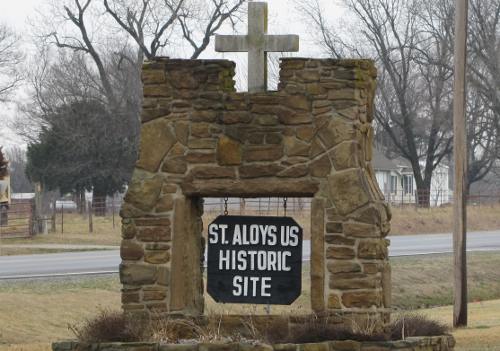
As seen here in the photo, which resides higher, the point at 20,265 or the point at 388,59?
the point at 388,59

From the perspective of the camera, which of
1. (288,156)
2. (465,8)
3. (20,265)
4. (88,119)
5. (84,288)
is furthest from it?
(88,119)

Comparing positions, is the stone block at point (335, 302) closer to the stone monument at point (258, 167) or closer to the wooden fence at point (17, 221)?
the stone monument at point (258, 167)

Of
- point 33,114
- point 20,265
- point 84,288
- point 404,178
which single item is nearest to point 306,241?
point 20,265

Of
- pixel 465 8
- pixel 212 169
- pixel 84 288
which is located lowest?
pixel 84 288

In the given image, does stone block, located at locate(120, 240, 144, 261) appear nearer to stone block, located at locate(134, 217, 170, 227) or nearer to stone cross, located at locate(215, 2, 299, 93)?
stone block, located at locate(134, 217, 170, 227)

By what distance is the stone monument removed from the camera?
40.1ft

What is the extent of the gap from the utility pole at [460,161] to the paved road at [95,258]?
24.0 ft

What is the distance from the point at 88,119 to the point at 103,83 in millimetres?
2253

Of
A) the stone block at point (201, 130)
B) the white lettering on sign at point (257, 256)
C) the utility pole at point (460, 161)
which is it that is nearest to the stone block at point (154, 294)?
the white lettering on sign at point (257, 256)

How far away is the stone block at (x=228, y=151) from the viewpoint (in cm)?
1243

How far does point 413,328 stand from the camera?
41.2ft

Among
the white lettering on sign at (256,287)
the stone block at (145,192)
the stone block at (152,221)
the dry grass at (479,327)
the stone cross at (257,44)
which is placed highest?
the stone cross at (257,44)

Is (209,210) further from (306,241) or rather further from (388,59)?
(388,59)

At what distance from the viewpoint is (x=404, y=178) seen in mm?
86250
